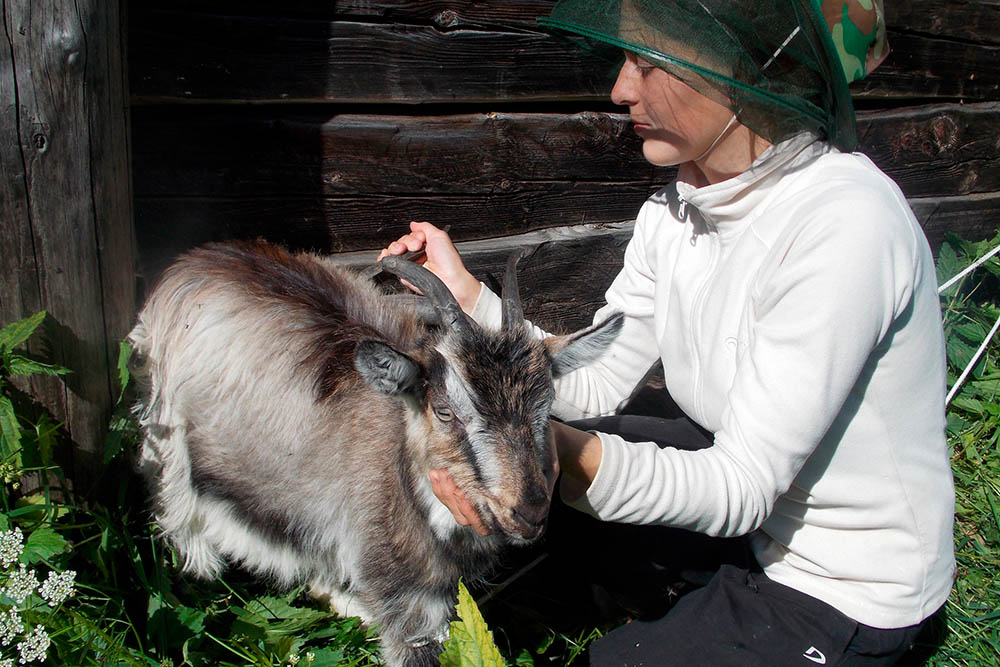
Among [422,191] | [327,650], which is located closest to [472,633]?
[327,650]

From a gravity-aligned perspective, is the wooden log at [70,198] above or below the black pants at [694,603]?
above

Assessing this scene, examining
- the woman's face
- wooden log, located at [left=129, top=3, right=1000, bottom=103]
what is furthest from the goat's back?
the woman's face

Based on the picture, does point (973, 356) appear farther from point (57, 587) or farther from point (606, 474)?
point (57, 587)

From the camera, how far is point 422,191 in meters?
3.40

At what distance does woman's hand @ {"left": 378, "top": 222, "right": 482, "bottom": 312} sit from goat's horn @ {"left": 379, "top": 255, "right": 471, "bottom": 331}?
1.50ft

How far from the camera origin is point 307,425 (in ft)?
9.04

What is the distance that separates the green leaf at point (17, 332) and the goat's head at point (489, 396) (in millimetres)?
910

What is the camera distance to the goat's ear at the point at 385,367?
85.7 inches

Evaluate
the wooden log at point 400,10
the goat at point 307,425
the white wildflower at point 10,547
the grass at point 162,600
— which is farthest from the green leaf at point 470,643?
the wooden log at point 400,10

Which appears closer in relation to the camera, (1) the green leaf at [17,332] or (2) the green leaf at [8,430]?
(1) the green leaf at [17,332]

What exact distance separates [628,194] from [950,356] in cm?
183

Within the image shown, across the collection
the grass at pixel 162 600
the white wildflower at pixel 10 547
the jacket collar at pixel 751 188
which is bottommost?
the grass at pixel 162 600

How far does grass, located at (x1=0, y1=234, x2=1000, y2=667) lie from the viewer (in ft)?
7.82

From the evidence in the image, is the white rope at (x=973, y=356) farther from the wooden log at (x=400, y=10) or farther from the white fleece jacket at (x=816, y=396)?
the wooden log at (x=400, y=10)
